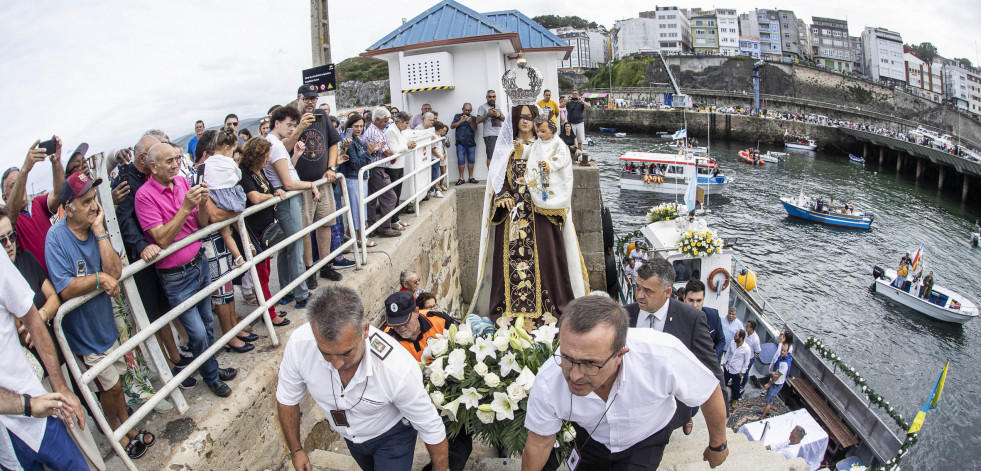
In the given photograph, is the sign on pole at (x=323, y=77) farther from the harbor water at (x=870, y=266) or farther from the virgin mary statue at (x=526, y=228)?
the harbor water at (x=870, y=266)

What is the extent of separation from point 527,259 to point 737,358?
16.6ft

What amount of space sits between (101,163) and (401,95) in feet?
28.3

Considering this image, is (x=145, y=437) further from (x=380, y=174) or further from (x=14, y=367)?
(x=380, y=174)

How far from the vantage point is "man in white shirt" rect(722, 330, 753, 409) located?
923 cm

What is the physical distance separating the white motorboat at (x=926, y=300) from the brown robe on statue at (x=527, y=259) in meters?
19.2

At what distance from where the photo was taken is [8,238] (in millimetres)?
2783

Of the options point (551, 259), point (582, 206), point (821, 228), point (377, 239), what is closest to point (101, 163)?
point (377, 239)

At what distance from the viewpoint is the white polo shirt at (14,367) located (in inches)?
91.9

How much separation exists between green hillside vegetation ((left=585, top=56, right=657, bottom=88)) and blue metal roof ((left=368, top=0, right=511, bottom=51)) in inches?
2675

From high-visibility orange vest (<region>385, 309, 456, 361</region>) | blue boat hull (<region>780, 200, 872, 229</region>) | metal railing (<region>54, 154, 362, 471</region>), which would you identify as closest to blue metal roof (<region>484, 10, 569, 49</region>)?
high-visibility orange vest (<region>385, 309, 456, 361</region>)

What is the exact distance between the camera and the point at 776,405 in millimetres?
10602

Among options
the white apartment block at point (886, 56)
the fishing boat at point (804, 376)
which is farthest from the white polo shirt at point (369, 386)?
the white apartment block at point (886, 56)

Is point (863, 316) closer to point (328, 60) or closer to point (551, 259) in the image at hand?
point (551, 259)

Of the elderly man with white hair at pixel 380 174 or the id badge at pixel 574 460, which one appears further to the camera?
the elderly man with white hair at pixel 380 174
